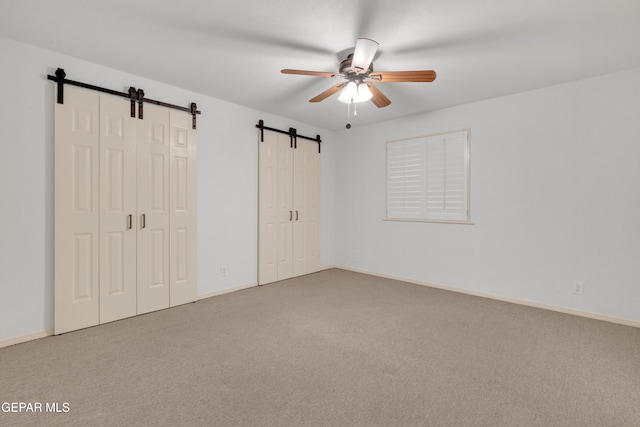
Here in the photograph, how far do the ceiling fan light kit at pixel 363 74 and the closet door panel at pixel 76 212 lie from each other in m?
2.07

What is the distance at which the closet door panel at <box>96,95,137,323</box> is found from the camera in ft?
10.1

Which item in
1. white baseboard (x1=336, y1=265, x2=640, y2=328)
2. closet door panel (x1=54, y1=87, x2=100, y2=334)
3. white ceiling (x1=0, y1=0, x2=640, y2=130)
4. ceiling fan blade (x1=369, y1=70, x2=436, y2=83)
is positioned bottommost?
white baseboard (x1=336, y1=265, x2=640, y2=328)

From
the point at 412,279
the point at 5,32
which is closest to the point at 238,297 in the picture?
the point at 412,279

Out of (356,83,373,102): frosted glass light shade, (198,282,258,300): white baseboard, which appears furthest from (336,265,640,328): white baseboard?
(356,83,373,102): frosted glass light shade

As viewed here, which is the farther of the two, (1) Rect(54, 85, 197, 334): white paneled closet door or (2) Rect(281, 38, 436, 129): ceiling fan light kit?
(1) Rect(54, 85, 197, 334): white paneled closet door

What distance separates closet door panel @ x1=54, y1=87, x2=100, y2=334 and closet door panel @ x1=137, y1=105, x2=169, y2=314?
0.40 m

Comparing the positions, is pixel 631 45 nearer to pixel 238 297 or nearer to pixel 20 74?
pixel 238 297

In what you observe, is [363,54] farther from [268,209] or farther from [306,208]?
[306,208]

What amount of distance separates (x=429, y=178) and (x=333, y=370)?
327 centimetres

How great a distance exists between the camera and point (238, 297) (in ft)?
13.1

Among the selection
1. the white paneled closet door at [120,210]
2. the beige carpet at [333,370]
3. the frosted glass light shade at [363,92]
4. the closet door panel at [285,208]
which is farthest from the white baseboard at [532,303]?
the white paneled closet door at [120,210]

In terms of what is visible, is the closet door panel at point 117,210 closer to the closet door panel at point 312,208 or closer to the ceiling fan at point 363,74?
the ceiling fan at point 363,74

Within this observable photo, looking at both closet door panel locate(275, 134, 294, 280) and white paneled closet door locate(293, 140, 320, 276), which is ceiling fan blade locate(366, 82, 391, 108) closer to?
closet door panel locate(275, 134, 294, 280)

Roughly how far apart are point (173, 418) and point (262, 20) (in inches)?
106
